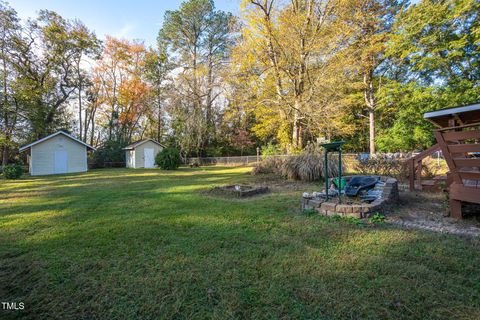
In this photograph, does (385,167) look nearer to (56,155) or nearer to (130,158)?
(56,155)

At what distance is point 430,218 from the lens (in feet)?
11.5

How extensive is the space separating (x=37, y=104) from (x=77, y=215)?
20777 millimetres

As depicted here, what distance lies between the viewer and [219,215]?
394cm

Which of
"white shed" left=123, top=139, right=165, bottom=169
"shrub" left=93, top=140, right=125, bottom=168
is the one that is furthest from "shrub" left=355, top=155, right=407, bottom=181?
"shrub" left=93, top=140, right=125, bottom=168

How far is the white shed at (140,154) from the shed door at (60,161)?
5287 millimetres

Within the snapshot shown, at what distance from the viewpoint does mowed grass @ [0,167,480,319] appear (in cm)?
161

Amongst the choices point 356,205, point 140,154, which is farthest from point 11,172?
point 356,205

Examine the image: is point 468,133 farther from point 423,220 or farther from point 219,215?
point 219,215

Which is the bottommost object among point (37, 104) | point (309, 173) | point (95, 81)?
point (309, 173)

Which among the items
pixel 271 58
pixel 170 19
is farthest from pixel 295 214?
pixel 170 19

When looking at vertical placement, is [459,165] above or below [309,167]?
above

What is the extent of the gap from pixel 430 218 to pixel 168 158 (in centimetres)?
1441

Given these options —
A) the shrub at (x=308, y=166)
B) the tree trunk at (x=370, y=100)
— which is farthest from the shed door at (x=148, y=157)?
the tree trunk at (x=370, y=100)

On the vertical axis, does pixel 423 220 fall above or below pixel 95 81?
below
